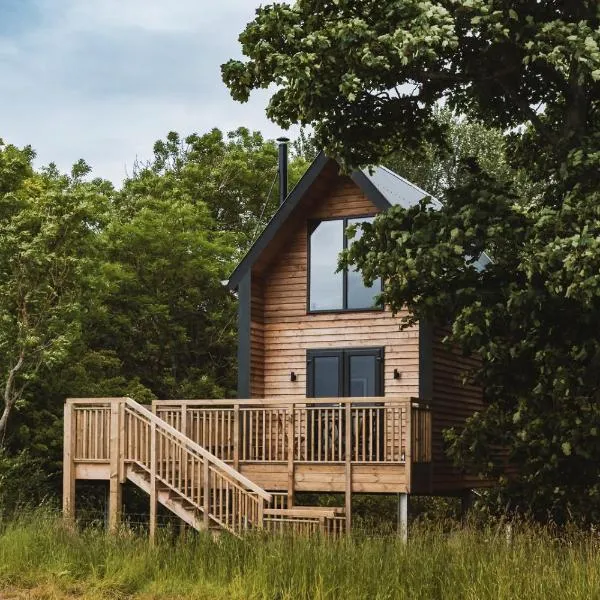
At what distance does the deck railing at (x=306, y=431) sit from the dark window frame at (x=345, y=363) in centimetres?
49

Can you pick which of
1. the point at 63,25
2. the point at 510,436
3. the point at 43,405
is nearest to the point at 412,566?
the point at 510,436

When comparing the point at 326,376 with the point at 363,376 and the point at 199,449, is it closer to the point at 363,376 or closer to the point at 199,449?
the point at 363,376

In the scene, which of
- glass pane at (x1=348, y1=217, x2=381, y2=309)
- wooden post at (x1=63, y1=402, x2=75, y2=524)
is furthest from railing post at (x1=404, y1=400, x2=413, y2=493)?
wooden post at (x1=63, y1=402, x2=75, y2=524)

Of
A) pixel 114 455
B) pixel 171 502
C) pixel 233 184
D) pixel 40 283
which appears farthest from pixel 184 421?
pixel 233 184

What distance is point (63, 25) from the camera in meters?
37.7

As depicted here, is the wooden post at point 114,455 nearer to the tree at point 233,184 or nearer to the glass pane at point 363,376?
the glass pane at point 363,376

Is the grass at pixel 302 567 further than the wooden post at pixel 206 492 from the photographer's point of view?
No

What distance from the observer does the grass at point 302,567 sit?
11.7m

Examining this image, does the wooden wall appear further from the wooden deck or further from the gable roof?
the wooden deck

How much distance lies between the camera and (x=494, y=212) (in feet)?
55.3

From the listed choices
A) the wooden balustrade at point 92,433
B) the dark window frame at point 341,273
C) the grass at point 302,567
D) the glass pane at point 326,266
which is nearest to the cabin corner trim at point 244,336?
the dark window frame at point 341,273

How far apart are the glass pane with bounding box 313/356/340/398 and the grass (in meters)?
7.93

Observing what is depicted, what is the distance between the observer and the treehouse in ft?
63.2

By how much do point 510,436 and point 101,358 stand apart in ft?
49.8
